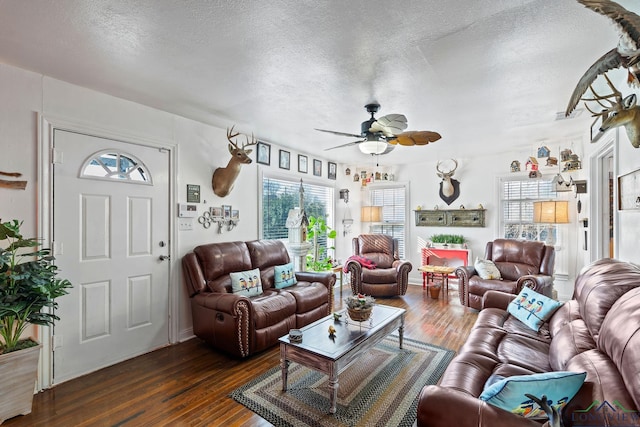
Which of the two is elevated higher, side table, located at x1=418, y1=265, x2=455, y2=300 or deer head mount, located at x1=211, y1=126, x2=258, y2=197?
deer head mount, located at x1=211, y1=126, x2=258, y2=197

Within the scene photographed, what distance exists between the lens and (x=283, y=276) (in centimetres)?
393

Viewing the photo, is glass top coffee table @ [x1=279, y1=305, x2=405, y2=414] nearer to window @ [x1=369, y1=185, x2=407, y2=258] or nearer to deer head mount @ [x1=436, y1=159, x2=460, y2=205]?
deer head mount @ [x1=436, y1=159, x2=460, y2=205]

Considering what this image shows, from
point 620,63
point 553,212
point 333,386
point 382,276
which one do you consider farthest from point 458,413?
point 553,212

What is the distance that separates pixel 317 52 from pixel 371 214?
15.2 feet

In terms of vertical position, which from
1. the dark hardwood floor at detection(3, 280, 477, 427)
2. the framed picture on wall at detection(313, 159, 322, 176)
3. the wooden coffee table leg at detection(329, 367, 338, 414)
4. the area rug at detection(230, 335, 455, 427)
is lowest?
the dark hardwood floor at detection(3, 280, 477, 427)

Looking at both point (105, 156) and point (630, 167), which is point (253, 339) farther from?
point (630, 167)

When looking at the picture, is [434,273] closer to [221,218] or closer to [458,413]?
[221,218]

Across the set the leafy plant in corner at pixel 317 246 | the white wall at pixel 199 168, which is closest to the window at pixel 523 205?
the white wall at pixel 199 168

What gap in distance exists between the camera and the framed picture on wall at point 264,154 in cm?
441

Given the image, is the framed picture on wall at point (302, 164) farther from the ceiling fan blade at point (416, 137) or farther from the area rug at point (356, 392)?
the area rug at point (356, 392)

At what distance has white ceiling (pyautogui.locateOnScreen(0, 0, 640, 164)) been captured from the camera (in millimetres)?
1693

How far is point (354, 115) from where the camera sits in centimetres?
336

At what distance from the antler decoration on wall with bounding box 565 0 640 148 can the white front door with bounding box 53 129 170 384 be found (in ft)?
11.7

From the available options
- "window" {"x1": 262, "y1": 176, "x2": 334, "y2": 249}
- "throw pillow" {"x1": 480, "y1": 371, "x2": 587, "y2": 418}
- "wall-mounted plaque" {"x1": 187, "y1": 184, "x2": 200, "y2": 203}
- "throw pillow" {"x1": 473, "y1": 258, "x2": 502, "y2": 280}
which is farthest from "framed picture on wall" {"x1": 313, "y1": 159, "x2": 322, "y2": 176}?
"throw pillow" {"x1": 480, "y1": 371, "x2": 587, "y2": 418}
